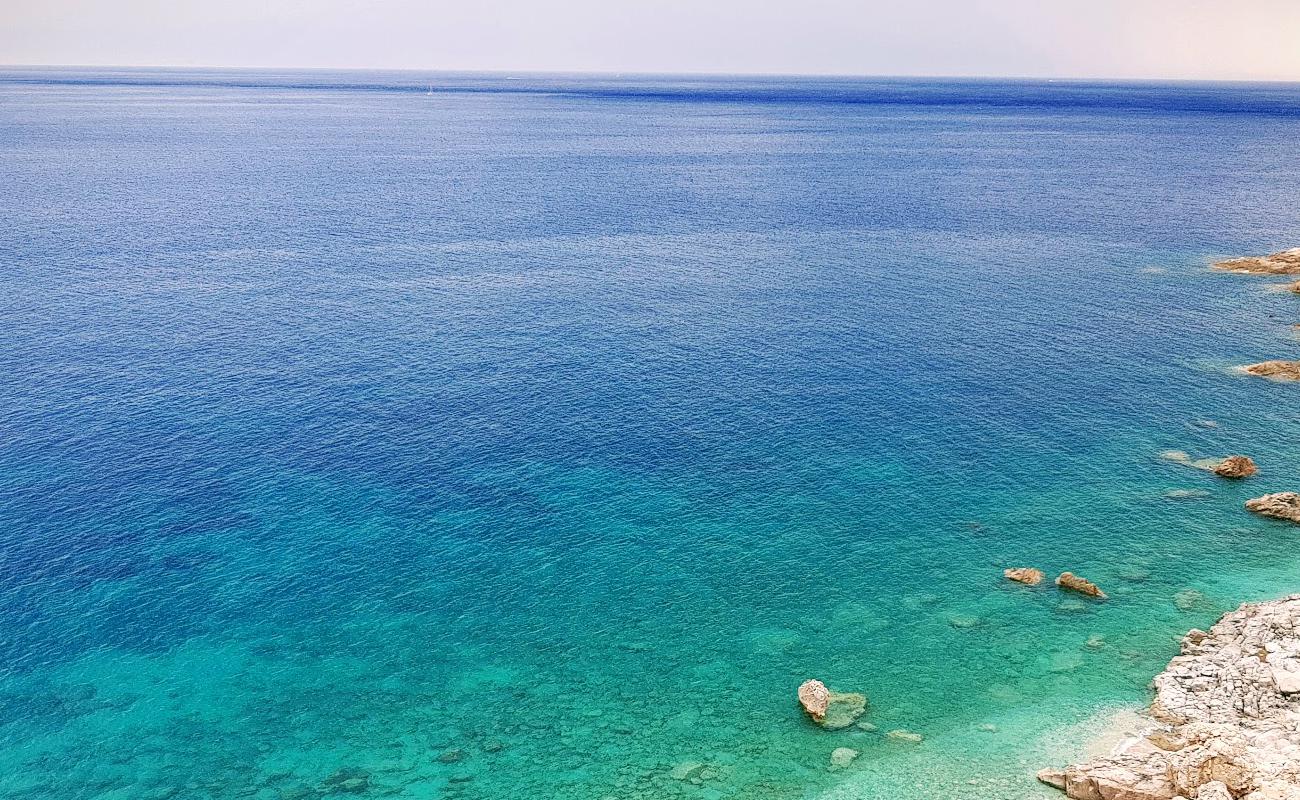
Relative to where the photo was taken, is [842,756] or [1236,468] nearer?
[842,756]

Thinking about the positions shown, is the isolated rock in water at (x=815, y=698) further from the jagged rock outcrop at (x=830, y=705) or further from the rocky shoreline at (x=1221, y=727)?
Result: the rocky shoreline at (x=1221, y=727)

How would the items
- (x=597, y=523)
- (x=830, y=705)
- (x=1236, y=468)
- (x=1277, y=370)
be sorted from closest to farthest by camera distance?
(x=830, y=705), (x=597, y=523), (x=1236, y=468), (x=1277, y=370)

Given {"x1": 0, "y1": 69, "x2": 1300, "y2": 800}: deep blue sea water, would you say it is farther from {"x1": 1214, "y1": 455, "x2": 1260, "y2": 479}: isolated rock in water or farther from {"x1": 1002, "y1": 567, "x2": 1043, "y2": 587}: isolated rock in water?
{"x1": 1214, "y1": 455, "x2": 1260, "y2": 479}: isolated rock in water

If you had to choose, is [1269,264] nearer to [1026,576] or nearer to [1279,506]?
[1279,506]

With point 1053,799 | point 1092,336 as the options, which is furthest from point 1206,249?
point 1053,799

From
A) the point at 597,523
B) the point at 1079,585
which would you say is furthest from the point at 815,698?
the point at 597,523

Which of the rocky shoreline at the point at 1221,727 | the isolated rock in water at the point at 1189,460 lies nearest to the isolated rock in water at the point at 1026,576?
the rocky shoreline at the point at 1221,727

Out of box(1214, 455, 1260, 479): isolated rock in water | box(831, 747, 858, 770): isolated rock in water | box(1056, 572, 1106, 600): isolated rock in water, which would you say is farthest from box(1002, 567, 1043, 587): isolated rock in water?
box(1214, 455, 1260, 479): isolated rock in water
